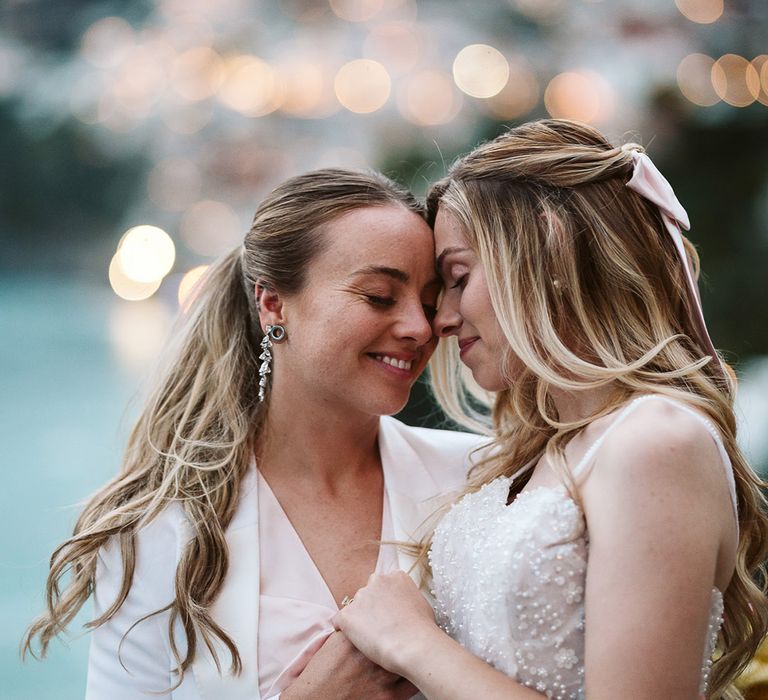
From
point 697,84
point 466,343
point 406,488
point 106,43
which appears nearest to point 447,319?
point 466,343

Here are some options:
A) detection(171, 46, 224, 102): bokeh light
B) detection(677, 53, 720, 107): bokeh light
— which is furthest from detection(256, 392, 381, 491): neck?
detection(171, 46, 224, 102): bokeh light

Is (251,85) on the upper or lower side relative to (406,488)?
upper

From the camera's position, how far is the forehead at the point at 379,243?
2074 mm

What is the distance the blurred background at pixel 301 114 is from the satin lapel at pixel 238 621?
22.7 inches

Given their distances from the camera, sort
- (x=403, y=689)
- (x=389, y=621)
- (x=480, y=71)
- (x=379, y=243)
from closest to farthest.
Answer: (x=389, y=621), (x=403, y=689), (x=379, y=243), (x=480, y=71)

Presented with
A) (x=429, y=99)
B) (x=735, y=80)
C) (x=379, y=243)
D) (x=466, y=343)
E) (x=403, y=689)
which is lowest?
(x=403, y=689)

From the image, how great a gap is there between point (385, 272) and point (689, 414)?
76cm

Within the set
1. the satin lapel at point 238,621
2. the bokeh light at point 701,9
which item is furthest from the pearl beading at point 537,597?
the bokeh light at point 701,9

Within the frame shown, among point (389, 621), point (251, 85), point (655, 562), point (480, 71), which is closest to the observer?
point (655, 562)

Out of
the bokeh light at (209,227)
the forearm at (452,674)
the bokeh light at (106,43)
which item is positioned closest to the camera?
the forearm at (452,674)

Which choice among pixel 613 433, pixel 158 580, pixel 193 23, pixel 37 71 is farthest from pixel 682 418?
pixel 37 71

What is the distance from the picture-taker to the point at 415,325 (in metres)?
2.05

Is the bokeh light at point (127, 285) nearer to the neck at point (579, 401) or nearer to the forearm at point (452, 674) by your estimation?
the neck at point (579, 401)

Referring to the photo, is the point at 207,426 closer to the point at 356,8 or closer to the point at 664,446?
the point at 664,446
